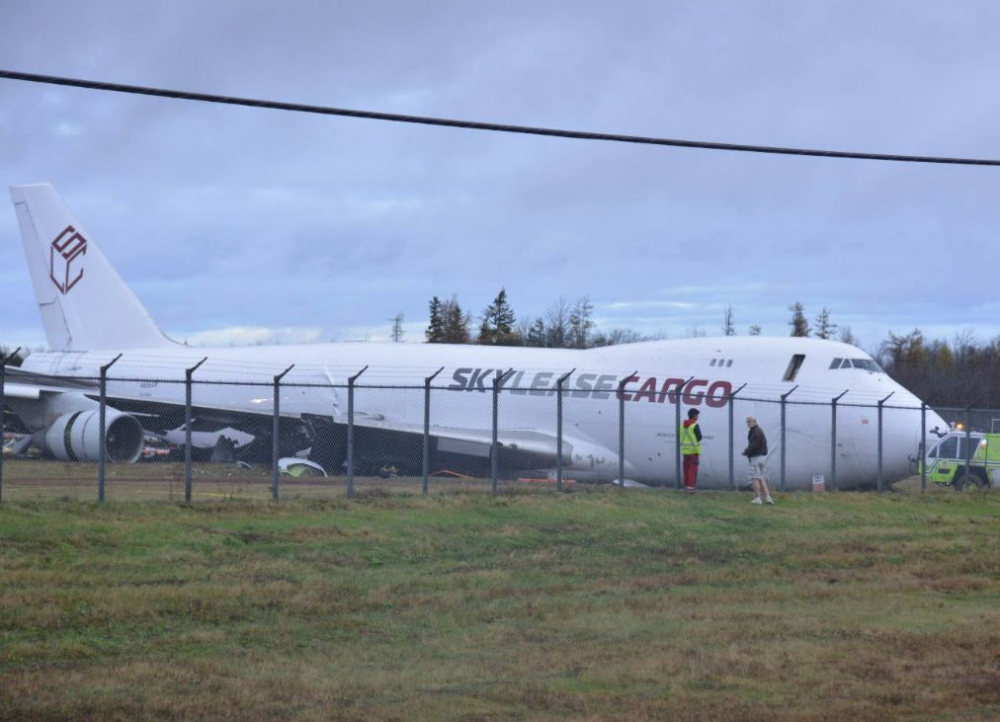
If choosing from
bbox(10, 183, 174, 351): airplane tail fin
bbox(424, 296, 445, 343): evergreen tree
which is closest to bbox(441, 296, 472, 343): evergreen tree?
bbox(424, 296, 445, 343): evergreen tree

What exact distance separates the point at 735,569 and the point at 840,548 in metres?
3.03

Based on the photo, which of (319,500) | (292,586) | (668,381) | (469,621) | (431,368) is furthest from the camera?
(431,368)

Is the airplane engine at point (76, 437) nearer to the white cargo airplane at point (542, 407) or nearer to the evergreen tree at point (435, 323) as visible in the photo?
the white cargo airplane at point (542, 407)

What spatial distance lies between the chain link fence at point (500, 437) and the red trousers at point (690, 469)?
0.27m

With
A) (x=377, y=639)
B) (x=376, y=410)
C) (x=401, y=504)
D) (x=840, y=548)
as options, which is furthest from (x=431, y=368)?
(x=377, y=639)

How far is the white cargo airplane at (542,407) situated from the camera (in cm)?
2545

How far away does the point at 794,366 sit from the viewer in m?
25.8

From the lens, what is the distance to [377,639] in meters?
9.91

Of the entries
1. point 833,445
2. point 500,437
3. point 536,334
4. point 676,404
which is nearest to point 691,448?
point 676,404

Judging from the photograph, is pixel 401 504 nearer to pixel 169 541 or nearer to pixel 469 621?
pixel 169 541

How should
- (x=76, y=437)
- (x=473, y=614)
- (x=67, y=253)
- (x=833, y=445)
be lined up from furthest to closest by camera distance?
(x=67, y=253), (x=833, y=445), (x=76, y=437), (x=473, y=614)

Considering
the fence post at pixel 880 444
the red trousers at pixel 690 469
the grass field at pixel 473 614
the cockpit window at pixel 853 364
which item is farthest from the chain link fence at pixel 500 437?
the grass field at pixel 473 614

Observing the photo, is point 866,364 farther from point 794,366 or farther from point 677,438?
point 677,438

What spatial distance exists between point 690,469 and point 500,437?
18.3ft
